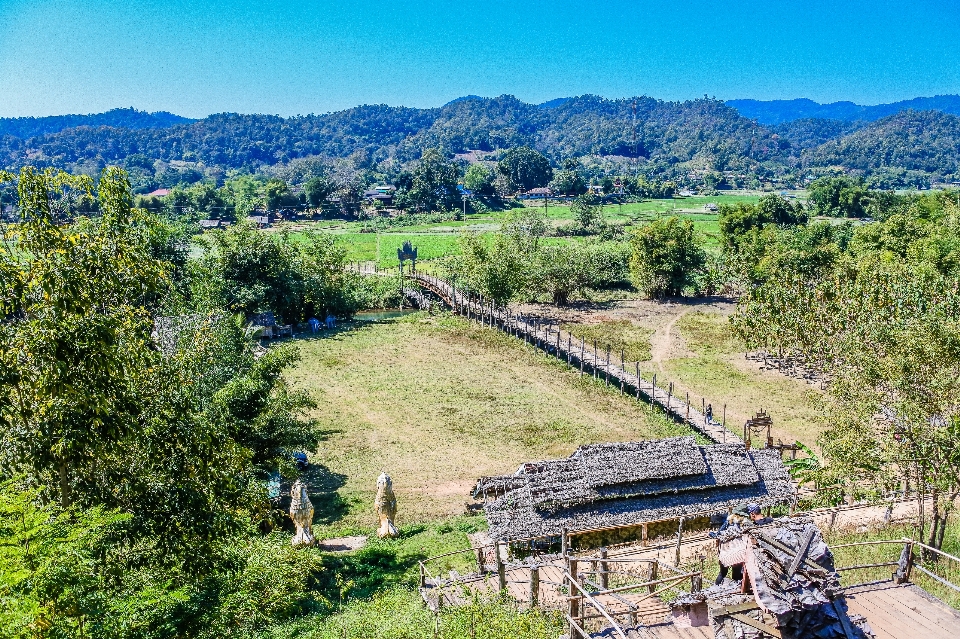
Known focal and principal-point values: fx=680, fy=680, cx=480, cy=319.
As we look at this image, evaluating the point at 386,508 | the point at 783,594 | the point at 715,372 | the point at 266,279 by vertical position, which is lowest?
the point at 715,372

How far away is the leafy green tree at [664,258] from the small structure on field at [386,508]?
3749 centimetres

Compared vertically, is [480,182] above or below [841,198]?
above

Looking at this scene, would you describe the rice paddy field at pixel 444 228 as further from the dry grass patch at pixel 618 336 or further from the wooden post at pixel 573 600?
the wooden post at pixel 573 600

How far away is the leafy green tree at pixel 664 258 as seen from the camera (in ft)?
168

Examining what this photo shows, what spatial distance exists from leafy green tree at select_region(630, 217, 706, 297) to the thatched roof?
32.8 metres

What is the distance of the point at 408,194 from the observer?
366ft

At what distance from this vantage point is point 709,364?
118ft

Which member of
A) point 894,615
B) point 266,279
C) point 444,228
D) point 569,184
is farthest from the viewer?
point 569,184

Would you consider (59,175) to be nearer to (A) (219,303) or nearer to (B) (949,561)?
(B) (949,561)

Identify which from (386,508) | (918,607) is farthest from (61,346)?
(918,607)

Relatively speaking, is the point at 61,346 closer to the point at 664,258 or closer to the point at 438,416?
the point at 438,416

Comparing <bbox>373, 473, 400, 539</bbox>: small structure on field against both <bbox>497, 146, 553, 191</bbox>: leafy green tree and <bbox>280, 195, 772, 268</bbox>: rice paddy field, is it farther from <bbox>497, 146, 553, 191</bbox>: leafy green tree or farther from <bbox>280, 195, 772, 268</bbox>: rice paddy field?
<bbox>497, 146, 553, 191</bbox>: leafy green tree

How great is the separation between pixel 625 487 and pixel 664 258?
117 feet

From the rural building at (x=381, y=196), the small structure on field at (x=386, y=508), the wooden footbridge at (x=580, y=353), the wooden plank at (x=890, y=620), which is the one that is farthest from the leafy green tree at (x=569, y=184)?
the wooden plank at (x=890, y=620)
